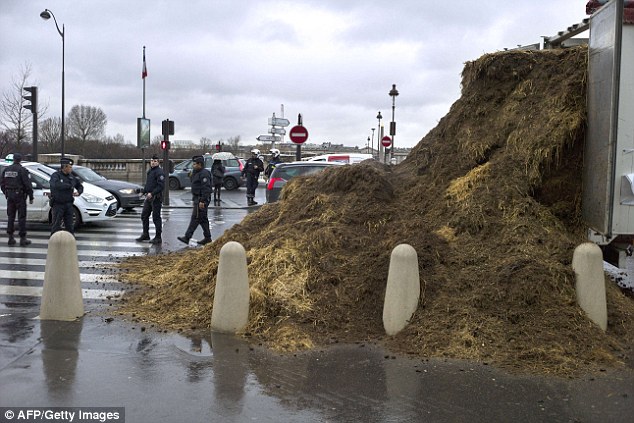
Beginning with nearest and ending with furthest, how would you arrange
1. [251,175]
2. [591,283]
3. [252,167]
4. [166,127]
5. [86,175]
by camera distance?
1. [591,283]
2. [86,175]
3. [166,127]
4. [251,175]
5. [252,167]

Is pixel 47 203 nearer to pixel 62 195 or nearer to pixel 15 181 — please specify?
pixel 15 181

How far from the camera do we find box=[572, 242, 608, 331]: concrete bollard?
523cm

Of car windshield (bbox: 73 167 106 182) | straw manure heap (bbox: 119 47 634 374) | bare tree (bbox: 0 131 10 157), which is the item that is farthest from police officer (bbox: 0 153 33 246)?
bare tree (bbox: 0 131 10 157)

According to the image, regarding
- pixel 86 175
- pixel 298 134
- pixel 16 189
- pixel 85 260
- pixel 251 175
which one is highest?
pixel 298 134

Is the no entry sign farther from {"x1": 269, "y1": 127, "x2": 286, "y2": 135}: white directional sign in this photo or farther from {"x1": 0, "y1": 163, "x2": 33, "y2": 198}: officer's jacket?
{"x1": 269, "y1": 127, "x2": 286, "y2": 135}: white directional sign

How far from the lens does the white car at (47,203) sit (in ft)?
44.3

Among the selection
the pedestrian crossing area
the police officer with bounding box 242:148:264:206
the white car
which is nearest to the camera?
the pedestrian crossing area

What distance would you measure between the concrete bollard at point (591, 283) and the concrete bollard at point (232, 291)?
10.1 ft

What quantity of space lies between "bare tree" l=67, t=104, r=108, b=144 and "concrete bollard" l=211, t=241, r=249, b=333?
72853 millimetres

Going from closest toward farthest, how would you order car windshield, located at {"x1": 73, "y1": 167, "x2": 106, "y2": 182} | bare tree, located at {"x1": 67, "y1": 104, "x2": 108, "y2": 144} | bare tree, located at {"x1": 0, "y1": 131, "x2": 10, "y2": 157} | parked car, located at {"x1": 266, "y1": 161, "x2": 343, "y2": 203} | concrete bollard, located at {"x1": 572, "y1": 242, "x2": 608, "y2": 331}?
concrete bollard, located at {"x1": 572, "y1": 242, "x2": 608, "y2": 331}
parked car, located at {"x1": 266, "y1": 161, "x2": 343, "y2": 203}
car windshield, located at {"x1": 73, "y1": 167, "x2": 106, "y2": 182}
bare tree, located at {"x1": 0, "y1": 131, "x2": 10, "y2": 157}
bare tree, located at {"x1": 67, "y1": 104, "x2": 108, "y2": 144}

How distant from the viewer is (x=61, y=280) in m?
6.07

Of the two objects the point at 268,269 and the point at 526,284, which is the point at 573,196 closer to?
the point at 526,284

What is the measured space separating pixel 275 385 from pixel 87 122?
255 feet

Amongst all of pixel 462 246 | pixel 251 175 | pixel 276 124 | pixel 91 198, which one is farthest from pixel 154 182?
pixel 276 124
